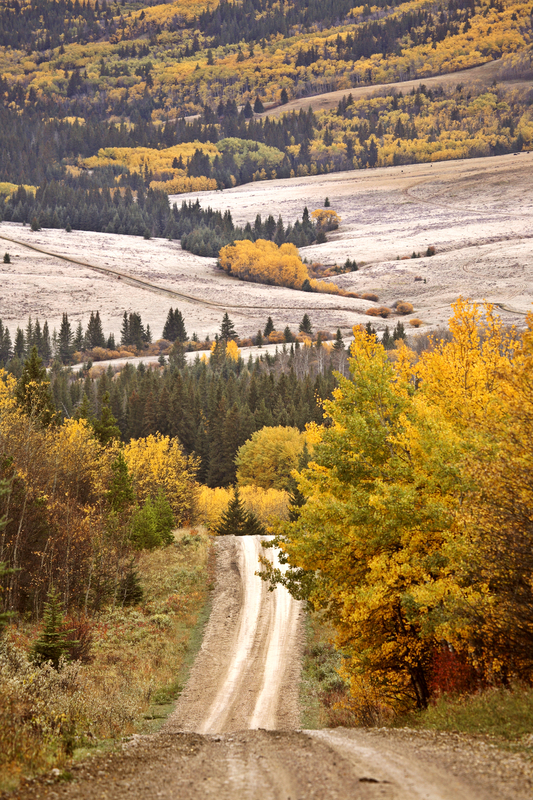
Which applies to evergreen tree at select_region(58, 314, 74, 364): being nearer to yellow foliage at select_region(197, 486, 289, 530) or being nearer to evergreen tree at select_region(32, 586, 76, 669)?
yellow foliage at select_region(197, 486, 289, 530)

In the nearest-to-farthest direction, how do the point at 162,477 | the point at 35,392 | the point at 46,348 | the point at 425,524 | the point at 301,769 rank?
the point at 301,769 → the point at 425,524 → the point at 35,392 → the point at 162,477 → the point at 46,348

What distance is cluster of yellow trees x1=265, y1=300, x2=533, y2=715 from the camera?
55.9ft

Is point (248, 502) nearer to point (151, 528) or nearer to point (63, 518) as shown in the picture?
point (151, 528)

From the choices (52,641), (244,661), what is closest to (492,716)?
(52,641)

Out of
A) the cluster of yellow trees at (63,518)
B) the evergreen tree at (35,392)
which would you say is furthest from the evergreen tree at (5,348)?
the cluster of yellow trees at (63,518)

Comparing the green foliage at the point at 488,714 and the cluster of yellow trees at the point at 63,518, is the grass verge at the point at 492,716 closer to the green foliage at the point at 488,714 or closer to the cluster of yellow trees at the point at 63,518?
the green foliage at the point at 488,714

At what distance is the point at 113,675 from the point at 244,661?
20.4 ft

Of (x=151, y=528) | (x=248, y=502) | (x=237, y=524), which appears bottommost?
(x=248, y=502)

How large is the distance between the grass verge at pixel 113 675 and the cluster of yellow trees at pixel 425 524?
6958 millimetres

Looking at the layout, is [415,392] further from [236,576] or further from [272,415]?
[272,415]

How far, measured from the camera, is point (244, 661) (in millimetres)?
31969

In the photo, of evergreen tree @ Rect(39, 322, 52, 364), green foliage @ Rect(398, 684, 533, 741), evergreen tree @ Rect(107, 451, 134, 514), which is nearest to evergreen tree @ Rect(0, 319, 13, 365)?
evergreen tree @ Rect(39, 322, 52, 364)

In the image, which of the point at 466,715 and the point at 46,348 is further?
the point at 46,348

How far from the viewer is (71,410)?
129m
